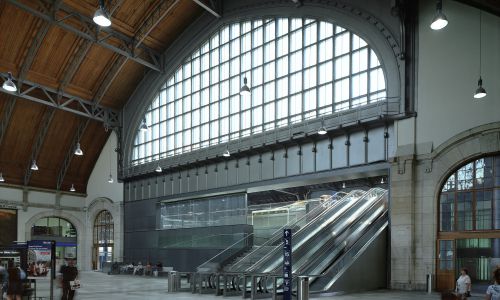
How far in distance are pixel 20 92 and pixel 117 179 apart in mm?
12266

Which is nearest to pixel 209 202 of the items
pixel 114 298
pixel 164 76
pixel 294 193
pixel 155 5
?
pixel 294 193

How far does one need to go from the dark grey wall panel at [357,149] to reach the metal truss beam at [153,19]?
16960mm

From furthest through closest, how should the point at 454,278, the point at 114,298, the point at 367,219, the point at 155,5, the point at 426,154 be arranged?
1. the point at 155,5
2. the point at 367,219
3. the point at 426,154
4. the point at 454,278
5. the point at 114,298

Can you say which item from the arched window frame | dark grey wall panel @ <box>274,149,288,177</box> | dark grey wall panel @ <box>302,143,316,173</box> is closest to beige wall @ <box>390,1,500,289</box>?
the arched window frame

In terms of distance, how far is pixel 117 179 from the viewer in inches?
1818

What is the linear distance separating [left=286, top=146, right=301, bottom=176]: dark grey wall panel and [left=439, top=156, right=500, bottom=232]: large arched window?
9461mm

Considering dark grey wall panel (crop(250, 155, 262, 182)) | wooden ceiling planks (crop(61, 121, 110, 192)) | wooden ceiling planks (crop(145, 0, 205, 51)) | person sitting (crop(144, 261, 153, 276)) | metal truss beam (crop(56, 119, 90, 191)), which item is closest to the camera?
dark grey wall panel (crop(250, 155, 262, 182))

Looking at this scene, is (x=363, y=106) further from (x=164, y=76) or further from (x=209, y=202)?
(x=164, y=76)

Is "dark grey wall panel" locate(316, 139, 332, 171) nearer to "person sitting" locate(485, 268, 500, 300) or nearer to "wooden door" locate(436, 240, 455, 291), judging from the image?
"wooden door" locate(436, 240, 455, 291)

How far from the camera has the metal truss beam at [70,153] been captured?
44812 mm

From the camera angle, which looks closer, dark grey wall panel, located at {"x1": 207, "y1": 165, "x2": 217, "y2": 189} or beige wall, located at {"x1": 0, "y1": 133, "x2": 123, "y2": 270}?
dark grey wall panel, located at {"x1": 207, "y1": 165, "x2": 217, "y2": 189}

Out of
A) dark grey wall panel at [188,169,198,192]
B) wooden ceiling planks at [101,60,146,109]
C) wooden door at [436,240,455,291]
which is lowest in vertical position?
wooden door at [436,240,455,291]

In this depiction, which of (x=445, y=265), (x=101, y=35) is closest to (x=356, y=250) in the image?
(x=445, y=265)

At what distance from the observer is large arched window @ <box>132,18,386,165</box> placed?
2727 centimetres
